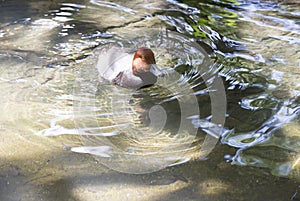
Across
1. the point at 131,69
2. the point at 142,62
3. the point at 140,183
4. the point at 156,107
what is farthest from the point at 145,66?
the point at 140,183

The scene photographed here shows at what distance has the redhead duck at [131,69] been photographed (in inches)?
153

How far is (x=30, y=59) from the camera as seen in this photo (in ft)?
14.1

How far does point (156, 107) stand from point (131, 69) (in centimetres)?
54

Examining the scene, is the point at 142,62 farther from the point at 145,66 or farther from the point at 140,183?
the point at 140,183

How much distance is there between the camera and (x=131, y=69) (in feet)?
13.0

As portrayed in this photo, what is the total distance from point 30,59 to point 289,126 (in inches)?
95.0

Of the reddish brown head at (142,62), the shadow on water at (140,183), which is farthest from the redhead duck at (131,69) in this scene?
the shadow on water at (140,183)

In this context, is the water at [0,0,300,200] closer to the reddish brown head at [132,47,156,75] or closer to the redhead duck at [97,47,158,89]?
the redhead duck at [97,47,158,89]

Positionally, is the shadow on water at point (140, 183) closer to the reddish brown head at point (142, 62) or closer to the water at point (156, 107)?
the water at point (156, 107)

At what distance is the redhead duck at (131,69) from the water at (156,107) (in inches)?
3.5

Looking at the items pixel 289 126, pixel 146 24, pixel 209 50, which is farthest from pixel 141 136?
pixel 146 24

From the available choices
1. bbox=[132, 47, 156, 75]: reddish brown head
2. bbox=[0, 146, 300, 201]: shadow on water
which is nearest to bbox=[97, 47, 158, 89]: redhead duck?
bbox=[132, 47, 156, 75]: reddish brown head

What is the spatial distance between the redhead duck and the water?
0.09 m

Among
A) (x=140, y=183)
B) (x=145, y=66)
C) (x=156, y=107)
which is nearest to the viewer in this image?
(x=140, y=183)
